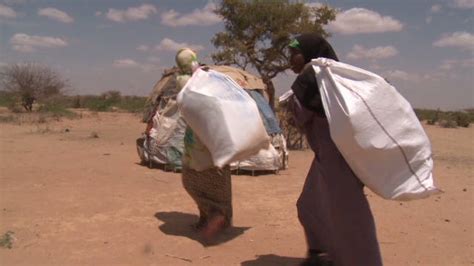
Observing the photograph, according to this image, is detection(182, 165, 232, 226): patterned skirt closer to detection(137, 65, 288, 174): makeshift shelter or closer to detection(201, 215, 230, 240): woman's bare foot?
detection(201, 215, 230, 240): woman's bare foot

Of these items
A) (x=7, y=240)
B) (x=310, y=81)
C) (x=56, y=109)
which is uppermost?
(x=310, y=81)

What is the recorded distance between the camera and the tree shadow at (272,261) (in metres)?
→ 4.02

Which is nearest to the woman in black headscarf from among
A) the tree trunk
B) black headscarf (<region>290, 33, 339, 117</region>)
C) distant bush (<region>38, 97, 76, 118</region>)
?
black headscarf (<region>290, 33, 339, 117</region>)

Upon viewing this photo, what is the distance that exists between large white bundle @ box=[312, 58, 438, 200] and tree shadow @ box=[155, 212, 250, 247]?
1.84 metres

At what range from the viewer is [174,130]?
7949mm

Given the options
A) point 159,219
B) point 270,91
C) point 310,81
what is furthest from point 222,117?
point 270,91

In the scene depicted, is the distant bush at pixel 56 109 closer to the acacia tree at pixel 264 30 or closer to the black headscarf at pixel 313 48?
the acacia tree at pixel 264 30

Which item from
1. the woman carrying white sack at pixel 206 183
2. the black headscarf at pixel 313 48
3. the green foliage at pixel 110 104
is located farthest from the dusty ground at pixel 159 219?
the green foliage at pixel 110 104

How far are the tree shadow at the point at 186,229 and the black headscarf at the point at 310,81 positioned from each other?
1.75 meters

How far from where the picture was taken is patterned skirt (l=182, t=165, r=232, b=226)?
4547 mm

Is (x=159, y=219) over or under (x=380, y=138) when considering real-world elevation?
under

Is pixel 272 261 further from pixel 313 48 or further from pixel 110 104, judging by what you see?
pixel 110 104

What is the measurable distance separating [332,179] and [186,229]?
2.00m

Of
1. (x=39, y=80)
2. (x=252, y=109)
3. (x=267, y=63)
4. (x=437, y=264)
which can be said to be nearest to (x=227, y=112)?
(x=252, y=109)
